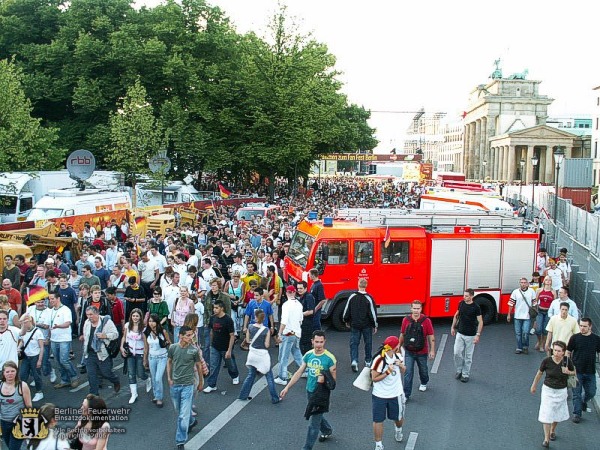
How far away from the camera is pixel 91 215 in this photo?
24391 millimetres

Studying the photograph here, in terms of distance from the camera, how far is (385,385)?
846 cm

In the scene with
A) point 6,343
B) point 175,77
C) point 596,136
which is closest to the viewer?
point 6,343

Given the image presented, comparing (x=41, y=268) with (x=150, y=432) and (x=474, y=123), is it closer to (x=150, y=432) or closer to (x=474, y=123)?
(x=150, y=432)

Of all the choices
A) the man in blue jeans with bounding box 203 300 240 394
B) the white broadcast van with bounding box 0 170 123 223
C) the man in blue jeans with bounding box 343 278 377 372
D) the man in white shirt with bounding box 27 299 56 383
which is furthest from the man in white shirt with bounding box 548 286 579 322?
the white broadcast van with bounding box 0 170 123 223

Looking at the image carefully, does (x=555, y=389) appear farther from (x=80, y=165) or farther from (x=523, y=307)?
(x=80, y=165)

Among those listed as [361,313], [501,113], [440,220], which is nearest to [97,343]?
[361,313]

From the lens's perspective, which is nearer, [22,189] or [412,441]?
[412,441]

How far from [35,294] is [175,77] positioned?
112ft

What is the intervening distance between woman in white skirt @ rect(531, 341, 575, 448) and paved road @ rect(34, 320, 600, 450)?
0.45 m

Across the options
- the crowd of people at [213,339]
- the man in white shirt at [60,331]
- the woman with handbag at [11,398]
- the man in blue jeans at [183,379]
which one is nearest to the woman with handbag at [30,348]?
the crowd of people at [213,339]

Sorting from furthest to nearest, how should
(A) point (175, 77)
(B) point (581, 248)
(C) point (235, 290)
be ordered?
(A) point (175, 77), (B) point (581, 248), (C) point (235, 290)

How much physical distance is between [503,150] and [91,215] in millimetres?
99192

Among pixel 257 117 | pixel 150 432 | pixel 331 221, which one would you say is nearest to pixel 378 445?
pixel 150 432

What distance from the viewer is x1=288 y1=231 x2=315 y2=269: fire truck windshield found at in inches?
607
